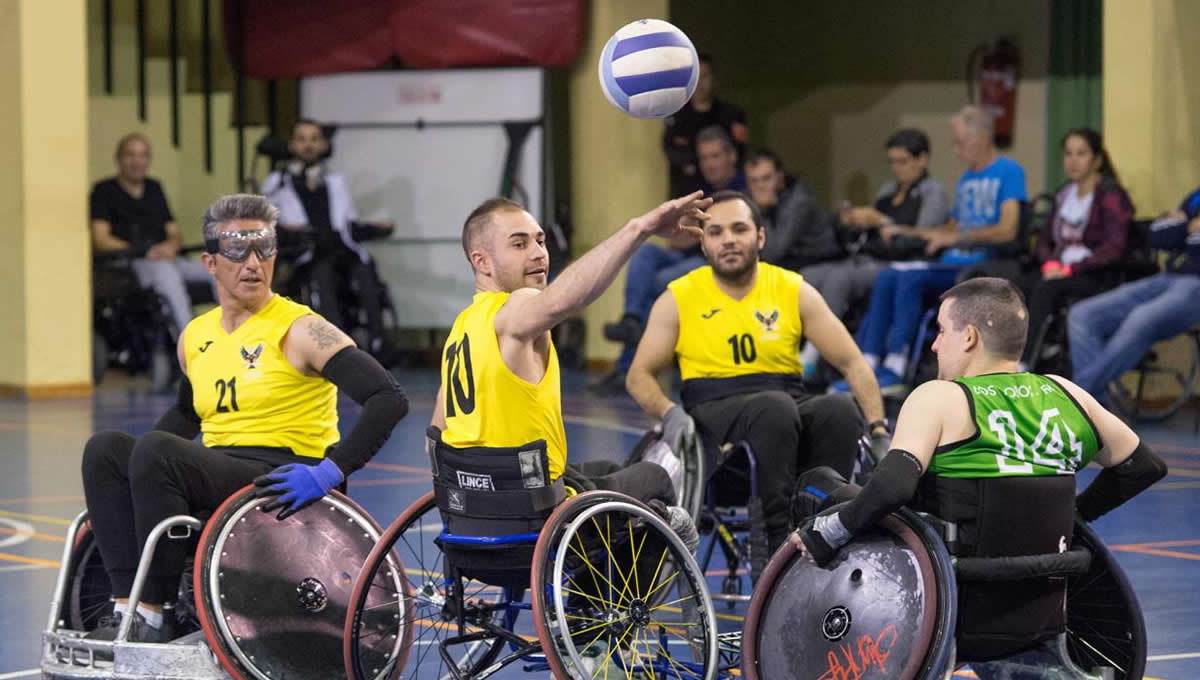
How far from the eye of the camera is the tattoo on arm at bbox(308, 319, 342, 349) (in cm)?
529

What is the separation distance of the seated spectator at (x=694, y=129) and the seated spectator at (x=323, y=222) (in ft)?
7.44

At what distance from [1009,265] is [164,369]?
19.4ft

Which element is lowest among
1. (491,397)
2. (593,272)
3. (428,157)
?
(491,397)

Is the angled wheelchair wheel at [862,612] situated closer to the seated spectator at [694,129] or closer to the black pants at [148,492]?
the black pants at [148,492]

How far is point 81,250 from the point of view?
13344 millimetres

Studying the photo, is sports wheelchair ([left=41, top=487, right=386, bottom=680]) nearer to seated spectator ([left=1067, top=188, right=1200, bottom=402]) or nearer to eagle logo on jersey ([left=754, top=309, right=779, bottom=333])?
eagle logo on jersey ([left=754, top=309, right=779, bottom=333])

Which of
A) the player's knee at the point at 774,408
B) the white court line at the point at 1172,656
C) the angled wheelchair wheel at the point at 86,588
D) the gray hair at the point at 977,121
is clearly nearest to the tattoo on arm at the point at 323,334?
the angled wheelchair wheel at the point at 86,588

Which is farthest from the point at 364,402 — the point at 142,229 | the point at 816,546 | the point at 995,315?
the point at 142,229

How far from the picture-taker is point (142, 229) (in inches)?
532

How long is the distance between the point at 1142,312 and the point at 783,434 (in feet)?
16.9

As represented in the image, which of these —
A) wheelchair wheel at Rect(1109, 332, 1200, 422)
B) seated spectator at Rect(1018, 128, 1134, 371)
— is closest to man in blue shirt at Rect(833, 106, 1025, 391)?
seated spectator at Rect(1018, 128, 1134, 371)

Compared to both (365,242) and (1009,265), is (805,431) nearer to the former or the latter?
(1009,265)

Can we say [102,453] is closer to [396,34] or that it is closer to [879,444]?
[879,444]

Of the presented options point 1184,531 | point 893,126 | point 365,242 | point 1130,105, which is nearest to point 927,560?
point 1184,531
